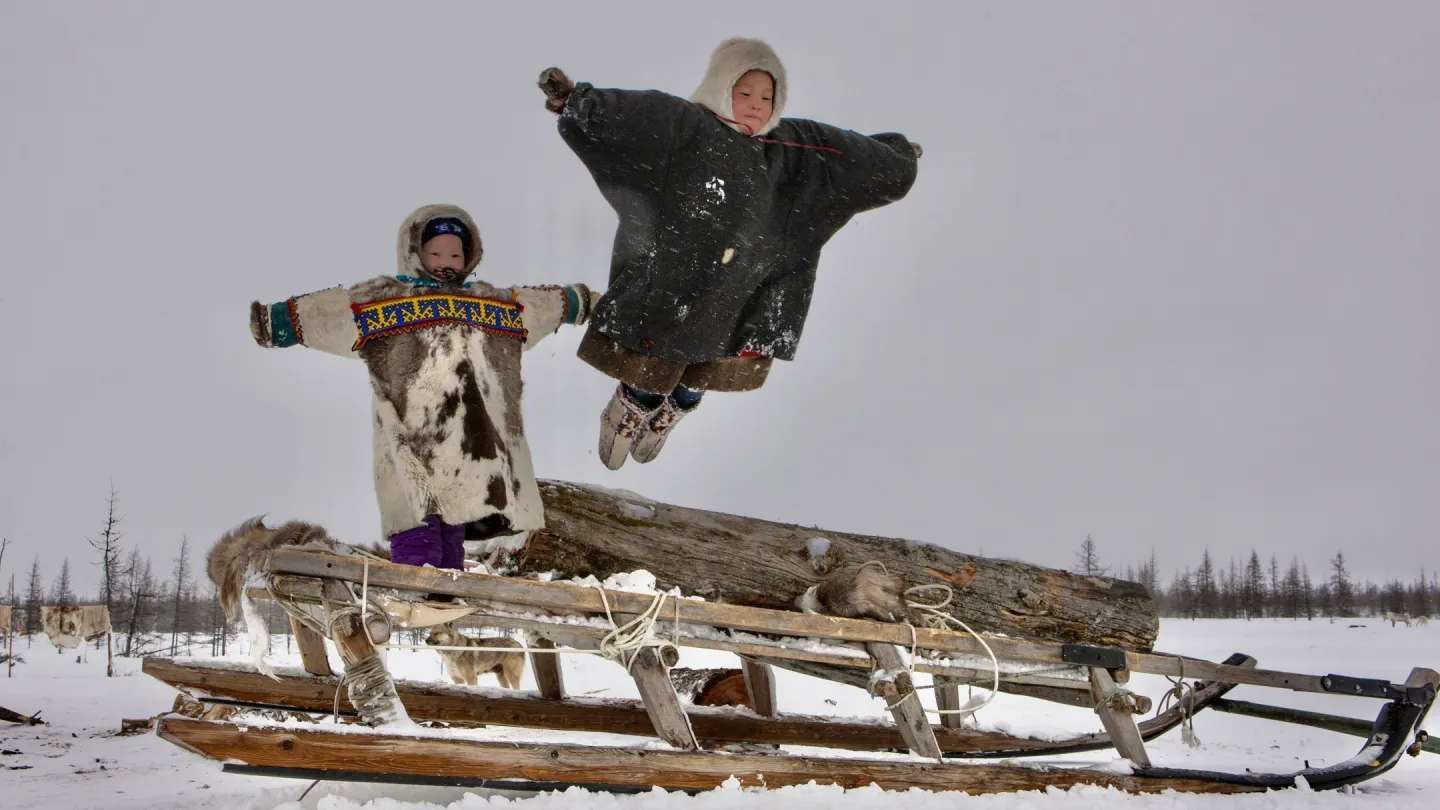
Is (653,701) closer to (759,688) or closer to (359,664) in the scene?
(359,664)

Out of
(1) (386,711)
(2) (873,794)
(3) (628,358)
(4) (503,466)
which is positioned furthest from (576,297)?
(2) (873,794)

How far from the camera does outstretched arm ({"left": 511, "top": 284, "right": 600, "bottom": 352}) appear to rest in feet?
13.0

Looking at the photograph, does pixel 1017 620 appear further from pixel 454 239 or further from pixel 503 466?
pixel 454 239

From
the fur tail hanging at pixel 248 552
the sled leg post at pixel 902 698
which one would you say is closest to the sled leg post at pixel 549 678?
the fur tail hanging at pixel 248 552

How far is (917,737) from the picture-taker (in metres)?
3.91

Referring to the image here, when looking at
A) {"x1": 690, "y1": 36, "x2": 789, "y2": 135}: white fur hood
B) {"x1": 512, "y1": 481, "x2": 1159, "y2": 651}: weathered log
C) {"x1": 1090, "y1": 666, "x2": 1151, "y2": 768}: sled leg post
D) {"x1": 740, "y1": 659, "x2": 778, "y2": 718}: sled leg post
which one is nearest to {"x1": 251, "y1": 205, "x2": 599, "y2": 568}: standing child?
{"x1": 512, "y1": 481, "x2": 1159, "y2": 651}: weathered log

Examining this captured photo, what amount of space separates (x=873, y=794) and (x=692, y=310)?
2.07 meters

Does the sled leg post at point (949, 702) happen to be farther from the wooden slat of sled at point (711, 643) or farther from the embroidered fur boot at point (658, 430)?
the embroidered fur boot at point (658, 430)

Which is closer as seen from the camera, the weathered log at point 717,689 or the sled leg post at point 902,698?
the sled leg post at point 902,698

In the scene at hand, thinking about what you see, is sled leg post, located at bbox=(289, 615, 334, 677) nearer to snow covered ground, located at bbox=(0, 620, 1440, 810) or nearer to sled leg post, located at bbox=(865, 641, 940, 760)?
snow covered ground, located at bbox=(0, 620, 1440, 810)

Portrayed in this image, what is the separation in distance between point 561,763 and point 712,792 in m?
0.57

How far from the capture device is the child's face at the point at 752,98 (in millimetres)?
3547

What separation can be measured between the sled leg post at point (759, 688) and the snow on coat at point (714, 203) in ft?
8.52

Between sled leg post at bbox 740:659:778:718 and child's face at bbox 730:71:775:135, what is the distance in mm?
3461
